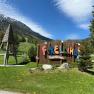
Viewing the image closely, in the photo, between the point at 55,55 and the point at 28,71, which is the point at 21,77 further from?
the point at 55,55

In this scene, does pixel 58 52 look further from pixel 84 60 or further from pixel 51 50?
pixel 84 60

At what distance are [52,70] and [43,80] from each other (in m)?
3.74

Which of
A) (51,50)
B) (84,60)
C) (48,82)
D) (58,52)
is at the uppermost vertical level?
(51,50)

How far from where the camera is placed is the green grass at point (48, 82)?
18.1 m

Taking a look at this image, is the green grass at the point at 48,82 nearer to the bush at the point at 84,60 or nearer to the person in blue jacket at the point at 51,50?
the bush at the point at 84,60

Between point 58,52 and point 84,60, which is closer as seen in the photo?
point 84,60

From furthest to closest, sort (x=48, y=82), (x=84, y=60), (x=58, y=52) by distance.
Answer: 1. (x=58, y=52)
2. (x=84, y=60)
3. (x=48, y=82)

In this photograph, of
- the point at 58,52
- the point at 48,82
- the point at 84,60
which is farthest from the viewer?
the point at 58,52

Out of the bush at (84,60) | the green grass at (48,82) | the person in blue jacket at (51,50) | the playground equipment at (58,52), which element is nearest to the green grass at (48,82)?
the green grass at (48,82)

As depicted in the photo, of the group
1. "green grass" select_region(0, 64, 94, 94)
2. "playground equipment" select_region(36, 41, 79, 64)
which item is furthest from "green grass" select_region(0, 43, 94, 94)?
"playground equipment" select_region(36, 41, 79, 64)

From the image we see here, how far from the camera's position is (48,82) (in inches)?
813

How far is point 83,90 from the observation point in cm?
1822

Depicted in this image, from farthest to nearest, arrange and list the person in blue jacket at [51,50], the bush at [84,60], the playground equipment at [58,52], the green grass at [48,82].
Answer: the person in blue jacket at [51,50]
the playground equipment at [58,52]
the bush at [84,60]
the green grass at [48,82]

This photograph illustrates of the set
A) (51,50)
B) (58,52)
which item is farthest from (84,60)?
(51,50)
